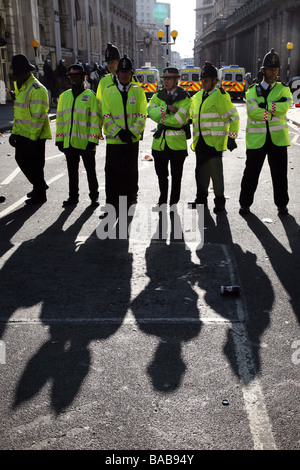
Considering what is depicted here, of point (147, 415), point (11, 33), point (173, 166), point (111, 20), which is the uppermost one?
point (111, 20)

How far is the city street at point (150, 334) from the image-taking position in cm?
271

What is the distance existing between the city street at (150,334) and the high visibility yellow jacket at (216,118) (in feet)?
3.71

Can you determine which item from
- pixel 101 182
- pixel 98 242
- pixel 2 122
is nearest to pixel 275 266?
pixel 98 242

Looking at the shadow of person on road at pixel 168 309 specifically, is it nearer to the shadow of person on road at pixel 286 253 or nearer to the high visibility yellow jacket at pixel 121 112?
the shadow of person on road at pixel 286 253

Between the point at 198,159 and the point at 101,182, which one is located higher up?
the point at 198,159

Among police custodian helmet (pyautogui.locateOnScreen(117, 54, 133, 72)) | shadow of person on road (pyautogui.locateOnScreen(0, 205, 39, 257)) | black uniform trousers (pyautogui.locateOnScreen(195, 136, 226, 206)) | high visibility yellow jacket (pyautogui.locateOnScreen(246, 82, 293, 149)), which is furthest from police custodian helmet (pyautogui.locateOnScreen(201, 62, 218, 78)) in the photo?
→ shadow of person on road (pyautogui.locateOnScreen(0, 205, 39, 257))

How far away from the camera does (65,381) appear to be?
3.12 meters

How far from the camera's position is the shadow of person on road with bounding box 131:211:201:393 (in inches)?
128

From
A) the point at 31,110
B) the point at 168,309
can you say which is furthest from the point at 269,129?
the point at 168,309

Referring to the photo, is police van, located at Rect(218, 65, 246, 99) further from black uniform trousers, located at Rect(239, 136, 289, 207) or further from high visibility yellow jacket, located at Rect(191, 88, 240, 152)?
black uniform trousers, located at Rect(239, 136, 289, 207)

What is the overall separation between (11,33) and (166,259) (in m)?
29.2

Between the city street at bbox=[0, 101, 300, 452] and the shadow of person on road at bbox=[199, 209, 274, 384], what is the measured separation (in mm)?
15

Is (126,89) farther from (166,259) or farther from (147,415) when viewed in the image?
(147,415)

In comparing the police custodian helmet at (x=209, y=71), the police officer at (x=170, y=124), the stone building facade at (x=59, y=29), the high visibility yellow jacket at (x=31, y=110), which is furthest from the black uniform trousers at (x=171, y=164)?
the stone building facade at (x=59, y=29)
